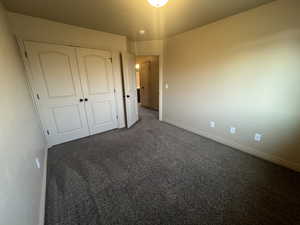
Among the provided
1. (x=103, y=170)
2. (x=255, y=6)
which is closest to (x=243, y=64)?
(x=255, y=6)

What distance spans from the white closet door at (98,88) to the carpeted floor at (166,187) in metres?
0.80

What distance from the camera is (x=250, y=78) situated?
2170 mm

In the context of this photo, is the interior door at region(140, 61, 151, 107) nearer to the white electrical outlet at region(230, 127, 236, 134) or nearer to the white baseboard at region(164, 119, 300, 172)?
the white baseboard at region(164, 119, 300, 172)

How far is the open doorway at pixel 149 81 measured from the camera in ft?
17.3

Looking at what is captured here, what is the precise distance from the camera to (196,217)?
132 centimetres

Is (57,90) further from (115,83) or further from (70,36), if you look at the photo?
(115,83)

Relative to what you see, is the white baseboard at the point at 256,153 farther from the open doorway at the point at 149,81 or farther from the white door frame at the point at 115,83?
the open doorway at the point at 149,81

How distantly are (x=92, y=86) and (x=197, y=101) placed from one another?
2.50 m

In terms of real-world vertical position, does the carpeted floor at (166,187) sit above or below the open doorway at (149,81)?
below

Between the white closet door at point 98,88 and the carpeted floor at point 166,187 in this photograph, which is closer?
the carpeted floor at point 166,187

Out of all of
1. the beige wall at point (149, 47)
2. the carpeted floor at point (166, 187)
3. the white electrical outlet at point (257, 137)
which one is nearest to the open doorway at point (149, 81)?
the beige wall at point (149, 47)

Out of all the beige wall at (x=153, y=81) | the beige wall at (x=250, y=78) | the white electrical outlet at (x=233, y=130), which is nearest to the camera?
the beige wall at (x=250, y=78)

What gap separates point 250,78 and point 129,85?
260cm

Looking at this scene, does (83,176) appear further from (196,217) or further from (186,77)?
(186,77)
